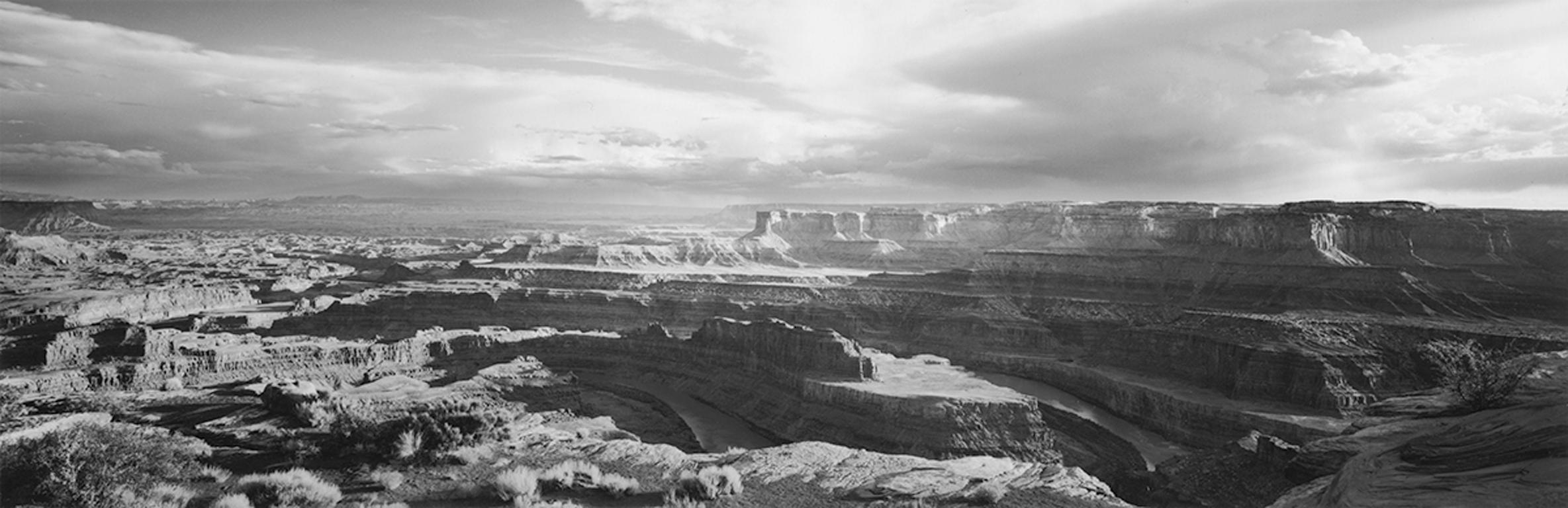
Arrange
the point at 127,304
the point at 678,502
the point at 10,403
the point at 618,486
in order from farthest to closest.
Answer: the point at 127,304 < the point at 10,403 < the point at 618,486 < the point at 678,502

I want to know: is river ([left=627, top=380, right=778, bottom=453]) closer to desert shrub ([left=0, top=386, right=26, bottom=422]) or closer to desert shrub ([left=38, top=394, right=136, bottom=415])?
desert shrub ([left=38, top=394, right=136, bottom=415])

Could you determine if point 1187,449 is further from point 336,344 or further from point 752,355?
point 336,344

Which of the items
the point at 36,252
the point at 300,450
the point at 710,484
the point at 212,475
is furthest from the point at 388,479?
the point at 36,252

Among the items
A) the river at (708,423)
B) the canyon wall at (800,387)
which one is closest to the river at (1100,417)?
the canyon wall at (800,387)

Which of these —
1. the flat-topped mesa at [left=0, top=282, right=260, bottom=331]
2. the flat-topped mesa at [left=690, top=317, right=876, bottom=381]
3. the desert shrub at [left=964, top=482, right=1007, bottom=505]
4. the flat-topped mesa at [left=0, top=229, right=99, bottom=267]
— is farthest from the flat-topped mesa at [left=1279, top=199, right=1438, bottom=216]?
the flat-topped mesa at [left=0, top=229, right=99, bottom=267]

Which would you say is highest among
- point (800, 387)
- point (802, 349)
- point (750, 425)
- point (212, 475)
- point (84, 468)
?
point (84, 468)

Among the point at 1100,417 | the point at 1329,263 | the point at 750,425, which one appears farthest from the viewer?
the point at 1329,263

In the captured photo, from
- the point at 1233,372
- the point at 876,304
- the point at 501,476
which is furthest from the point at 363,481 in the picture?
the point at 876,304

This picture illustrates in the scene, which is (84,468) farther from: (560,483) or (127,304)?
(127,304)
